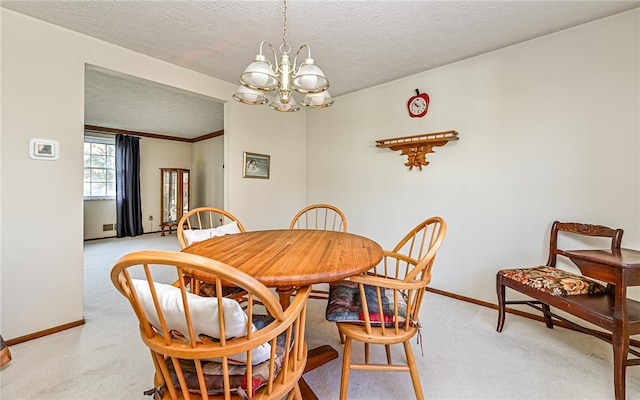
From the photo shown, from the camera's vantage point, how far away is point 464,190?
8.54 ft

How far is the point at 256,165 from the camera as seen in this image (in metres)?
3.42

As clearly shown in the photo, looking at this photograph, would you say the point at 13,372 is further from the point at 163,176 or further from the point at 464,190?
the point at 163,176

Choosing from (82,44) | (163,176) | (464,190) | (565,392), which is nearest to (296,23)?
(82,44)

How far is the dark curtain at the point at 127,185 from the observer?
5.46 m

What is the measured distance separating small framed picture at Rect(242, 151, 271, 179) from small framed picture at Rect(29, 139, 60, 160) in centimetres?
167

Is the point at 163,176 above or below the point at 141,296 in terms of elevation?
above

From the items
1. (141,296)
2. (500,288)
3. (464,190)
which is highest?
(464,190)

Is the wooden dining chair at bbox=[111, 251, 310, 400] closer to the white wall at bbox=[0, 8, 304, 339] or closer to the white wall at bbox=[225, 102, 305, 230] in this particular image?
the white wall at bbox=[0, 8, 304, 339]

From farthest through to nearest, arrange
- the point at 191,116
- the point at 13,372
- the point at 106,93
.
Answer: the point at 191,116 → the point at 106,93 → the point at 13,372

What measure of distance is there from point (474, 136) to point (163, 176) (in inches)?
238

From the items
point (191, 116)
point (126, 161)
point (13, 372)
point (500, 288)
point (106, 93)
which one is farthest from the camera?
point (126, 161)

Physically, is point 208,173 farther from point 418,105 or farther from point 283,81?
point 283,81

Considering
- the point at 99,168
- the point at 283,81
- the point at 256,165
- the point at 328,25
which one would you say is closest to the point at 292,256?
the point at 283,81

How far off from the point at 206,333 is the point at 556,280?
211 centimetres
